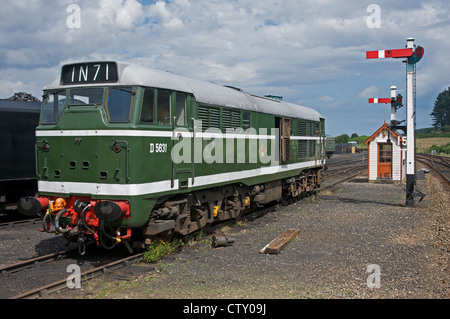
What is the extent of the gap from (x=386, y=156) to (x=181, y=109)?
67.0ft

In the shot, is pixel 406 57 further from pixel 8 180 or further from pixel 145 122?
pixel 8 180

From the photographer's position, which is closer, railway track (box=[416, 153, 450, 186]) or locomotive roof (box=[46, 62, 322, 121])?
locomotive roof (box=[46, 62, 322, 121])

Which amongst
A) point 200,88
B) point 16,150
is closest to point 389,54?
point 200,88

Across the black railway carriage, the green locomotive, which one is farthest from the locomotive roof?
the black railway carriage

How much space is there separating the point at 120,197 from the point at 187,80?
3504mm

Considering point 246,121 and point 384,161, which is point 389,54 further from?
point 384,161

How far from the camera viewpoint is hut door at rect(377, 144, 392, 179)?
26.7m

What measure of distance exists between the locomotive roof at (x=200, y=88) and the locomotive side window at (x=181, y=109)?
143 mm

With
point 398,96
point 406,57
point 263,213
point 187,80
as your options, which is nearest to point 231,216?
point 263,213

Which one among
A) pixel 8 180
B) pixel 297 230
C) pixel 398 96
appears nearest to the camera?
pixel 297 230

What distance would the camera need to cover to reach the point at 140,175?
322 inches

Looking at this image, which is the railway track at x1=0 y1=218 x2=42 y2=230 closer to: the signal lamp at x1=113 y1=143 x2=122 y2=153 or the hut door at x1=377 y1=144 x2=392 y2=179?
the signal lamp at x1=113 y1=143 x2=122 y2=153

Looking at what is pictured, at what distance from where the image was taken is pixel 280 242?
33.4 ft

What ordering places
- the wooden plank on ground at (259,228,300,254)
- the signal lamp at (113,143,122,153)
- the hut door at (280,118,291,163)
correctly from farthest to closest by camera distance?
the hut door at (280,118,291,163), the wooden plank on ground at (259,228,300,254), the signal lamp at (113,143,122,153)
